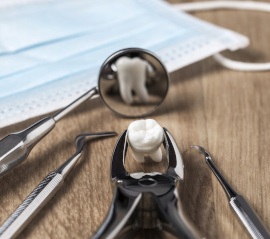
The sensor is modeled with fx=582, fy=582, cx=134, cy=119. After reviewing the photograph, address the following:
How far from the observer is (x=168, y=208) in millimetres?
398

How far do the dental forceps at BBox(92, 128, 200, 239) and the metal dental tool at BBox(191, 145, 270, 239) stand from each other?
0.04 metres

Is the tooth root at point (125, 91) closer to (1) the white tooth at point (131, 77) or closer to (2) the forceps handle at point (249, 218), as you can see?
(1) the white tooth at point (131, 77)

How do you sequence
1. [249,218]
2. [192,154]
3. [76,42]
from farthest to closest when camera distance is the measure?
[76,42] → [192,154] → [249,218]

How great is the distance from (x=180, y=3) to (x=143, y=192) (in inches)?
16.8

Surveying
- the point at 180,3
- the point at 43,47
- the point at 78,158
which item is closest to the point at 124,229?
the point at 78,158

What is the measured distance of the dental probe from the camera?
0.46 meters

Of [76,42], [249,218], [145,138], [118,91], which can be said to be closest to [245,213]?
[249,218]

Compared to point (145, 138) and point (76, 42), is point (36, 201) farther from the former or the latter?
point (76, 42)

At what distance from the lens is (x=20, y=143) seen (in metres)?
0.47

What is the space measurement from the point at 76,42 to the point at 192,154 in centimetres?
23

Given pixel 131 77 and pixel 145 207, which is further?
pixel 131 77

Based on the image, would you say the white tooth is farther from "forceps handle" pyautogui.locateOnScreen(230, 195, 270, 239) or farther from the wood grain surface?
"forceps handle" pyautogui.locateOnScreen(230, 195, 270, 239)

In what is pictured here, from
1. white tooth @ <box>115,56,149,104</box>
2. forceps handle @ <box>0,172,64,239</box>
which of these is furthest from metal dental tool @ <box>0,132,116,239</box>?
white tooth @ <box>115,56,149,104</box>

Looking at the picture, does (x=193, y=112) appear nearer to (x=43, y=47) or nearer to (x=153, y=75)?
(x=153, y=75)
